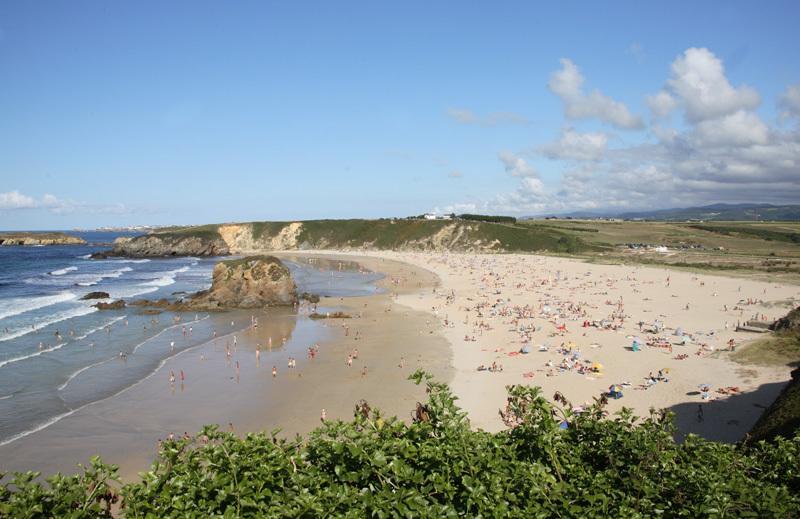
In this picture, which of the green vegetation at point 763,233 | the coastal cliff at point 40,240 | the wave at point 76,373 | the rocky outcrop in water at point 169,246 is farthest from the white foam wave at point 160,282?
the coastal cliff at point 40,240

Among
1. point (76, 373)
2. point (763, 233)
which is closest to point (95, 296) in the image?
point (76, 373)

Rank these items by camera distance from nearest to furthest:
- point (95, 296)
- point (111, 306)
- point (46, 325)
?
point (46, 325), point (111, 306), point (95, 296)

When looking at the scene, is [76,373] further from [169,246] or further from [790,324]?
[169,246]

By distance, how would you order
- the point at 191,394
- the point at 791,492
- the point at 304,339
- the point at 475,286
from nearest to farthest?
1. the point at 791,492
2. the point at 191,394
3. the point at 304,339
4. the point at 475,286

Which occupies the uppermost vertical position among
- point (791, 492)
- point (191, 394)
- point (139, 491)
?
point (139, 491)

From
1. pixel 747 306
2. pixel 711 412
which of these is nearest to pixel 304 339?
pixel 711 412

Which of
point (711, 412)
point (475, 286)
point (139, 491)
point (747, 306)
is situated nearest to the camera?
point (139, 491)

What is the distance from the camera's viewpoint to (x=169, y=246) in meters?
115

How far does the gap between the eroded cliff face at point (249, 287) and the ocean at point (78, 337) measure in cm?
391

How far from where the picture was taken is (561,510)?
20.9 feet

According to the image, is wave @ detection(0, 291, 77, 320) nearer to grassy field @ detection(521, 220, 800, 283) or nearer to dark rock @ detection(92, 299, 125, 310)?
dark rock @ detection(92, 299, 125, 310)

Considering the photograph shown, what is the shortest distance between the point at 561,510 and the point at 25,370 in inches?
1082

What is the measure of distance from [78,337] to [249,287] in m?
15.1

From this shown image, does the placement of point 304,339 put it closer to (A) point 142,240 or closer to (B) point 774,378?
(B) point 774,378
